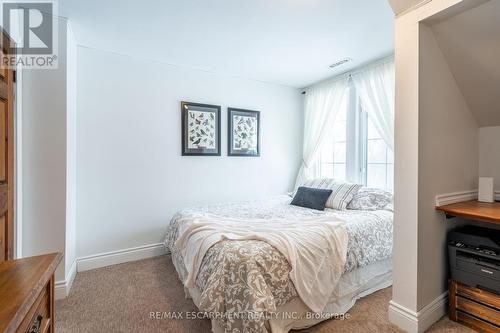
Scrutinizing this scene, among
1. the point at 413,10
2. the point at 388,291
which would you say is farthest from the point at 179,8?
the point at 388,291

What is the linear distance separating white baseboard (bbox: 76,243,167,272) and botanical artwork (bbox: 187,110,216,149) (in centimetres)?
143

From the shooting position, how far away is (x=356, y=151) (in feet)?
11.6

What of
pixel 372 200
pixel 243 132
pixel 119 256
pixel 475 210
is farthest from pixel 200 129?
pixel 475 210

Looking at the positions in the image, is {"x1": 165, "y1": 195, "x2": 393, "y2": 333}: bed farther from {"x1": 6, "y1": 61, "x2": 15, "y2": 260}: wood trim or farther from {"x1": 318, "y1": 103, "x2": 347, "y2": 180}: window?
{"x1": 318, "y1": 103, "x2": 347, "y2": 180}: window

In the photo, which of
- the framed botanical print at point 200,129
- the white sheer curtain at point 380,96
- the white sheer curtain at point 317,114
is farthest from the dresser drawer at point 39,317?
the white sheer curtain at point 317,114

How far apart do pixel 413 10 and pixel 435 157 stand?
1051 millimetres

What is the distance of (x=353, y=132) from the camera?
3584mm

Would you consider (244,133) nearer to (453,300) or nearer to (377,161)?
(377,161)

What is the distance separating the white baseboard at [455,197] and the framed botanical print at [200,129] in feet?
8.65

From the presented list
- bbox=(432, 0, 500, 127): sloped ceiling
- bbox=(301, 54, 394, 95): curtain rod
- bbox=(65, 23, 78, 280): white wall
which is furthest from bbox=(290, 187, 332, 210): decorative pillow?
bbox=(65, 23, 78, 280): white wall

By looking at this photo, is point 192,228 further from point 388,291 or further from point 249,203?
point 388,291

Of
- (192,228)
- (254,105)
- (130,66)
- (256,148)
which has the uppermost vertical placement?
(130,66)

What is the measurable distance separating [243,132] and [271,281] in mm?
2586

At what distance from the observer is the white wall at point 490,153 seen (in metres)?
2.12
